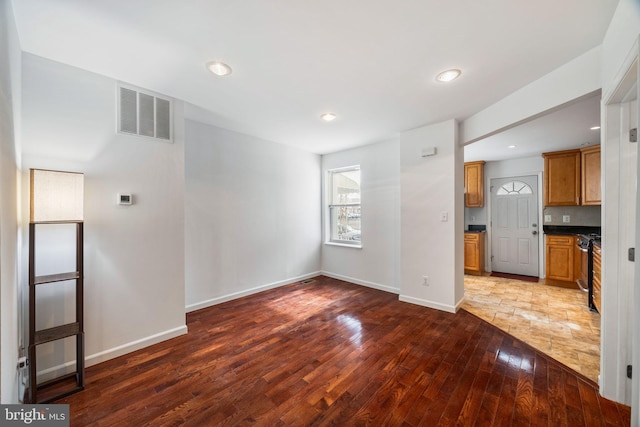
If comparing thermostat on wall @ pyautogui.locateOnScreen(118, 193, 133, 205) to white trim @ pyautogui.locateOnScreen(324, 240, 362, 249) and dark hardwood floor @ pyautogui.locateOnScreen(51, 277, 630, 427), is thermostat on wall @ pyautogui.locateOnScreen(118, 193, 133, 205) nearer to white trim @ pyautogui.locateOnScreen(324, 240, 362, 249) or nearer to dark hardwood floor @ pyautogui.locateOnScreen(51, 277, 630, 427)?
dark hardwood floor @ pyautogui.locateOnScreen(51, 277, 630, 427)

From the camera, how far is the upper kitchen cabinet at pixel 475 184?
18.1ft

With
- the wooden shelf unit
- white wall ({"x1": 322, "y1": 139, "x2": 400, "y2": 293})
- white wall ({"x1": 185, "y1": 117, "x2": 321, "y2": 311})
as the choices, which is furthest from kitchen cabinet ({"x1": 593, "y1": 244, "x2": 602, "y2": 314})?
the wooden shelf unit

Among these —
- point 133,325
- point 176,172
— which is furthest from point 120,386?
point 176,172

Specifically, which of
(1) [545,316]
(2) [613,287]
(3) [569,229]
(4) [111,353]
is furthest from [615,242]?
(4) [111,353]

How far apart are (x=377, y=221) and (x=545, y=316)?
100 inches

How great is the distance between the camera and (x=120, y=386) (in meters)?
1.92

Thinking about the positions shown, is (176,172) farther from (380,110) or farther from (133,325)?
(380,110)

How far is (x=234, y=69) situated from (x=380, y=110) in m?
1.71

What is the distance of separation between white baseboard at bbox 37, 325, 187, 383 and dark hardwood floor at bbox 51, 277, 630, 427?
2.5 inches

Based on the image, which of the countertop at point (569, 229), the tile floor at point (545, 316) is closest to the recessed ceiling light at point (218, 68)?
the tile floor at point (545, 316)

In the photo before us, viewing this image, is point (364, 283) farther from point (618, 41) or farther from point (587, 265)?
point (618, 41)

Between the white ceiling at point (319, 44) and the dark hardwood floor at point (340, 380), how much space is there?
2.58 m

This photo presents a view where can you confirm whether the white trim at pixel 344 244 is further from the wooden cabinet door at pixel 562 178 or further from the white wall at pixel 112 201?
the wooden cabinet door at pixel 562 178

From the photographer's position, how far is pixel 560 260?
4.48 metres
